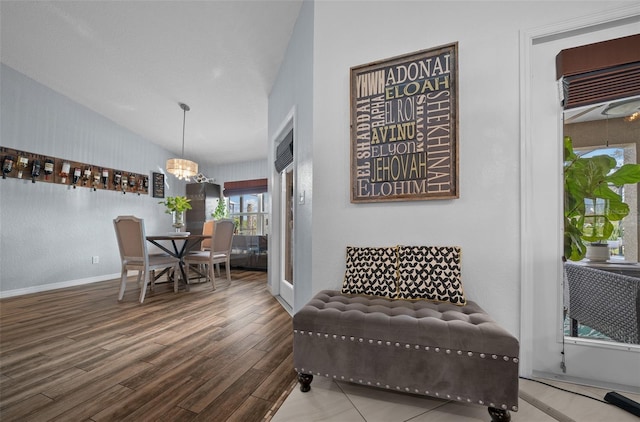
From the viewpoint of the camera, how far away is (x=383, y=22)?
1.93m

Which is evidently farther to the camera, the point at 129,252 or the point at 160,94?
the point at 160,94

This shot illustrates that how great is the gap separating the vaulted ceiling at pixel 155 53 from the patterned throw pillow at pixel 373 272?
92.2 inches

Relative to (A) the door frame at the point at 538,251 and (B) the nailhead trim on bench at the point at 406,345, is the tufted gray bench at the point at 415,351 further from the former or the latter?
(A) the door frame at the point at 538,251

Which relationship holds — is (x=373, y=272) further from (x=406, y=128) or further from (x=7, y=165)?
(x=7, y=165)

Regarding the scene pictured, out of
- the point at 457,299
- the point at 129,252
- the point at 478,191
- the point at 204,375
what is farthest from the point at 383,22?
the point at 129,252

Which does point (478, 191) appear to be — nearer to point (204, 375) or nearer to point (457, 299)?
point (457, 299)

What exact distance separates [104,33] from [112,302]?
2.99m

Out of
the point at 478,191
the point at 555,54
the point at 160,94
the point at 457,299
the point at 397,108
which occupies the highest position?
the point at 160,94

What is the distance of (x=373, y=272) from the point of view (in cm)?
173

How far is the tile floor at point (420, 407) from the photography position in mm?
1237

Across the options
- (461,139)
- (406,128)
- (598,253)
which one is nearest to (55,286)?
(406,128)

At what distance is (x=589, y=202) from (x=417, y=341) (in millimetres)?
1441

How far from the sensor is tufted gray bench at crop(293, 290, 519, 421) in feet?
3.66

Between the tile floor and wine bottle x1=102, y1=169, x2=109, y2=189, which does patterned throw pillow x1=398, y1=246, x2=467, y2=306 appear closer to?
the tile floor
